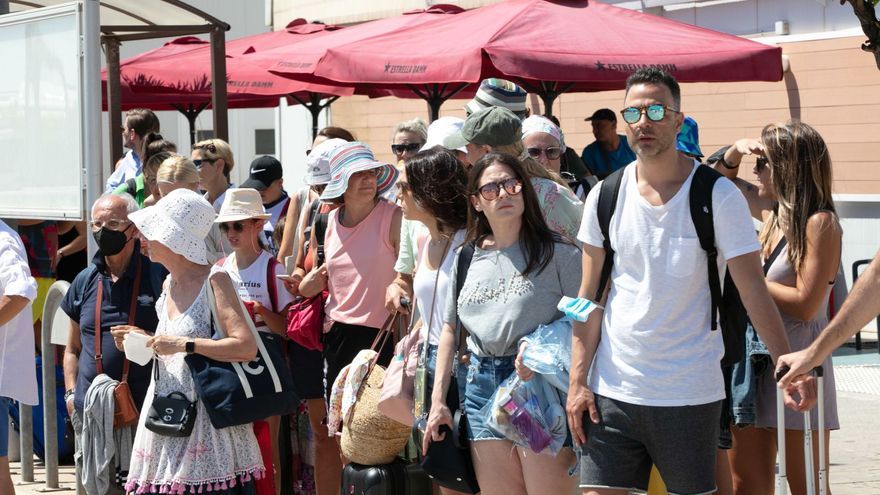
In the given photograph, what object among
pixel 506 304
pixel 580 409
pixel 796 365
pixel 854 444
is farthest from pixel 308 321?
pixel 854 444

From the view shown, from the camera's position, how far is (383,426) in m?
5.65

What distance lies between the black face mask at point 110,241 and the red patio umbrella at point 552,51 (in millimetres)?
3837

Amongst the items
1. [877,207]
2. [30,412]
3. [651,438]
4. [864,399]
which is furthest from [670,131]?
[877,207]

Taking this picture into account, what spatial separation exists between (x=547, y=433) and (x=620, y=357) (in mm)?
572

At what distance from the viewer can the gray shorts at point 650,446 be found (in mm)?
4055

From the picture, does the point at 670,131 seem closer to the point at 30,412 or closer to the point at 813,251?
the point at 813,251

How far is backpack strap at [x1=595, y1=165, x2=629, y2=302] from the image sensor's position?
419 cm

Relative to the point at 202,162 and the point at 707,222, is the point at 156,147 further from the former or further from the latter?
the point at 707,222

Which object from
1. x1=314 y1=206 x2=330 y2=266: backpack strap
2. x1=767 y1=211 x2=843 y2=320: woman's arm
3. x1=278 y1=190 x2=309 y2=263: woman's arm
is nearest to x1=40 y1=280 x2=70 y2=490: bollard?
x1=278 y1=190 x2=309 y2=263: woman's arm

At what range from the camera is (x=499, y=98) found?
6691mm

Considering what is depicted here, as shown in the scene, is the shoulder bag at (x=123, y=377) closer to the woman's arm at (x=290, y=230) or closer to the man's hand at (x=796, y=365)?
the woman's arm at (x=290, y=230)

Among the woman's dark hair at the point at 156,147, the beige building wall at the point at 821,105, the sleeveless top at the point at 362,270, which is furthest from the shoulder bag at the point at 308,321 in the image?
the beige building wall at the point at 821,105

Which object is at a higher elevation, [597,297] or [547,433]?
[597,297]

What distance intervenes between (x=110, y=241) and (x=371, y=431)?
4.82ft
